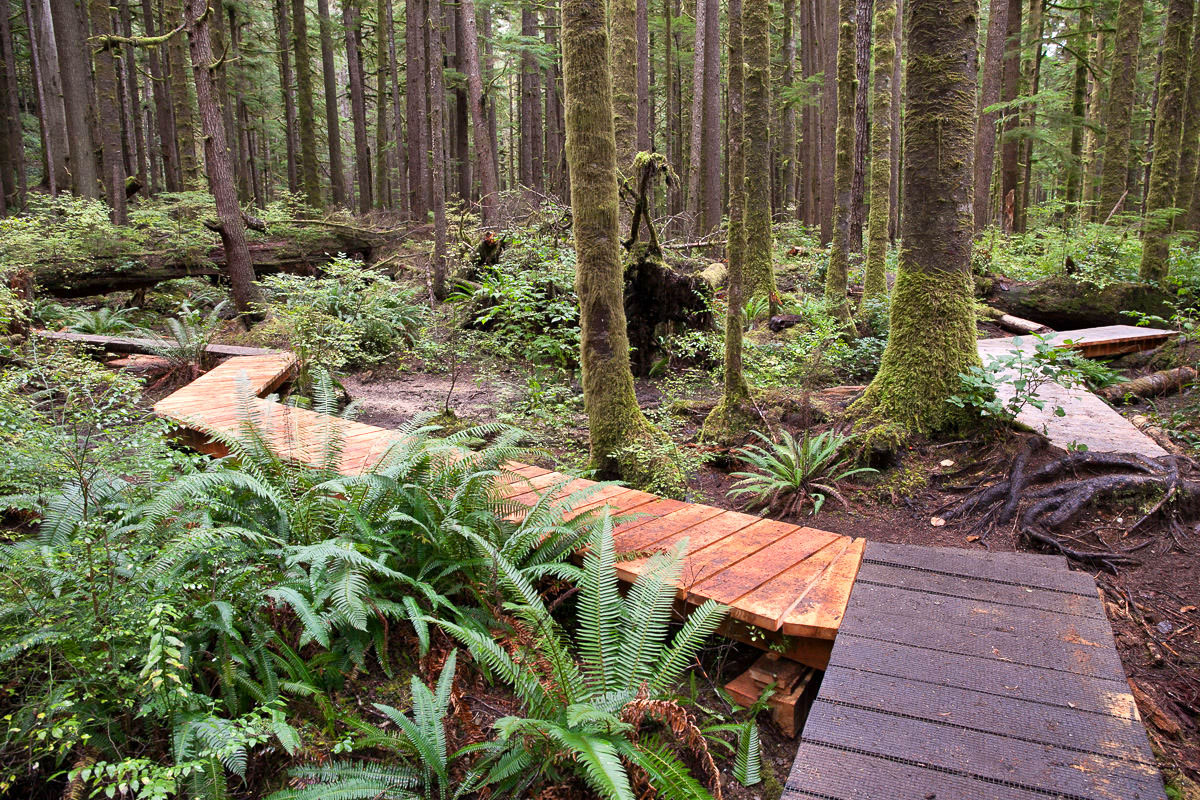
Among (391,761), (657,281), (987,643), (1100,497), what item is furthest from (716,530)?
(657,281)

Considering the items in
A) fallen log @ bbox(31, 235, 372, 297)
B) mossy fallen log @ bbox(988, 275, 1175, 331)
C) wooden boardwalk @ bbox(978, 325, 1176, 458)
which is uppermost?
fallen log @ bbox(31, 235, 372, 297)

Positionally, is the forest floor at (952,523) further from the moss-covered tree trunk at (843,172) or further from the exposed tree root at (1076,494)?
the moss-covered tree trunk at (843,172)

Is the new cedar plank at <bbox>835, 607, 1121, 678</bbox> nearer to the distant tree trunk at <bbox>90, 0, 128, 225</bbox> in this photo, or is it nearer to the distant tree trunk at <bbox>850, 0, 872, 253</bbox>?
the distant tree trunk at <bbox>850, 0, 872, 253</bbox>

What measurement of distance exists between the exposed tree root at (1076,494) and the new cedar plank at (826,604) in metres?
1.54

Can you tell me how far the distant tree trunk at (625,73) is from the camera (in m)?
11.1

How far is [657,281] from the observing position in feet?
31.3

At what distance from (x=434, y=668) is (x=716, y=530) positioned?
1.79 metres

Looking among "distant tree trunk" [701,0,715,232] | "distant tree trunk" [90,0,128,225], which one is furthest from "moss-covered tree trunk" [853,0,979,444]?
"distant tree trunk" [90,0,128,225]

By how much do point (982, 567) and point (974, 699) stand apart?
1199 mm

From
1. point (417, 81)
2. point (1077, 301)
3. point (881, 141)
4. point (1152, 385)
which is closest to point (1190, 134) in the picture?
point (1077, 301)

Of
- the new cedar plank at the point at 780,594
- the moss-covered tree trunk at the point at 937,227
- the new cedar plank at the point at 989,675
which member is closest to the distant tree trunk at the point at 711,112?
the moss-covered tree trunk at the point at 937,227

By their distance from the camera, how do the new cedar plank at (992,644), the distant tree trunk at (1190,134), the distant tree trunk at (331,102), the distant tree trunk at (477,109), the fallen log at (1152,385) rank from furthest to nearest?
1. the distant tree trunk at (331,102)
2. the distant tree trunk at (477,109)
3. the distant tree trunk at (1190,134)
4. the fallen log at (1152,385)
5. the new cedar plank at (992,644)

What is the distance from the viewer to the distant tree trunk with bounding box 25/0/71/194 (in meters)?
19.5

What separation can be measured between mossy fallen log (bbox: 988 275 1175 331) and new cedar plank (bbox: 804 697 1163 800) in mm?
11008
